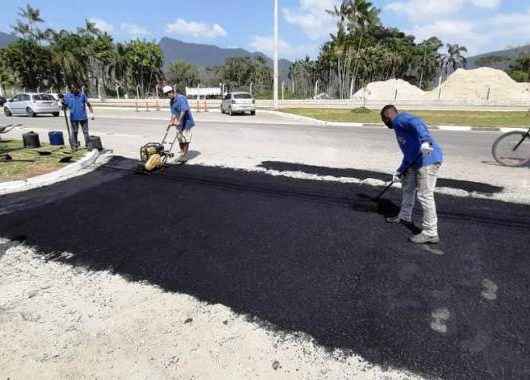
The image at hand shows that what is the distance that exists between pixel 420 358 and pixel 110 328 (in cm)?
236

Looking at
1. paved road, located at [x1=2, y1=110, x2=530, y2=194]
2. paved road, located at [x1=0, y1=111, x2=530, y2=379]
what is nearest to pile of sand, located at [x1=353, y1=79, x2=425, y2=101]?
paved road, located at [x1=2, y1=110, x2=530, y2=194]

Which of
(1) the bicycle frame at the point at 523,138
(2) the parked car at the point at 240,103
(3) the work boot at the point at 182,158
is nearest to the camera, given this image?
(1) the bicycle frame at the point at 523,138

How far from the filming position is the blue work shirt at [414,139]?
3996 mm

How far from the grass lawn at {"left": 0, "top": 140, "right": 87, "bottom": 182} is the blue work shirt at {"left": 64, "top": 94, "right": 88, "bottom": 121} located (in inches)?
38.5

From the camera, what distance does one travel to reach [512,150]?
8.17 metres

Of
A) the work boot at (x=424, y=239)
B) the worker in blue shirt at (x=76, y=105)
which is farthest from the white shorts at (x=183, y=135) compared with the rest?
the work boot at (x=424, y=239)

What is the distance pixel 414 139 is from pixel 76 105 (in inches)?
372

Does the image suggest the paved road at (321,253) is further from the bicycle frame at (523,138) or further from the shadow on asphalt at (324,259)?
the bicycle frame at (523,138)

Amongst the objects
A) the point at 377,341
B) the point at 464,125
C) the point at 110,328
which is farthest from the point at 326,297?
the point at 464,125

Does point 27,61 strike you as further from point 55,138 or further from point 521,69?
point 521,69

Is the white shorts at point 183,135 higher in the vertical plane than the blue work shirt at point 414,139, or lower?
lower

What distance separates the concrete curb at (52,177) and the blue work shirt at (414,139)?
6707mm

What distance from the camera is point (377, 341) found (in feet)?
8.73

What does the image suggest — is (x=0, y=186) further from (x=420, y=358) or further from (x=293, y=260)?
(x=420, y=358)
